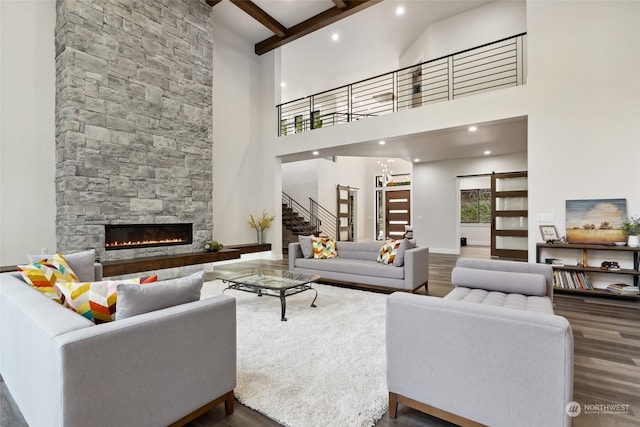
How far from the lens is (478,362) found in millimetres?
1452

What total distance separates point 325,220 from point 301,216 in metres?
0.91

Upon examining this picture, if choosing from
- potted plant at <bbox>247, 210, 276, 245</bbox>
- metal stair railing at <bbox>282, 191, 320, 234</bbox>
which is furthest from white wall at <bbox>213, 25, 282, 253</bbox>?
metal stair railing at <bbox>282, 191, 320, 234</bbox>

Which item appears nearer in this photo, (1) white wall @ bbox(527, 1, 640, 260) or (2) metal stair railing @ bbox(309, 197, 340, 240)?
(1) white wall @ bbox(527, 1, 640, 260)

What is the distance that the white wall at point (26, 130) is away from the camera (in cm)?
440

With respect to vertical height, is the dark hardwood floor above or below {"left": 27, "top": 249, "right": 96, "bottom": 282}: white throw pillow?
below

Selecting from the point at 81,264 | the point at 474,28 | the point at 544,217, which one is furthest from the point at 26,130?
the point at 474,28

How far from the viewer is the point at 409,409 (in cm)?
183

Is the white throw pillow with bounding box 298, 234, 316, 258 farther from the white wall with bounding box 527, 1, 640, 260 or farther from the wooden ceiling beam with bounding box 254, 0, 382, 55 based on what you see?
the wooden ceiling beam with bounding box 254, 0, 382, 55

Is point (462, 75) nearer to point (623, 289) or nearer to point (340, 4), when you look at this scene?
point (340, 4)

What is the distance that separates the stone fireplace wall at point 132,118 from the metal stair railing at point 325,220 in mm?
4994

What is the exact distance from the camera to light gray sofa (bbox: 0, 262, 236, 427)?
1171mm

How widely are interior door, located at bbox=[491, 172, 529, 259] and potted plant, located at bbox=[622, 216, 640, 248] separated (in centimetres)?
353

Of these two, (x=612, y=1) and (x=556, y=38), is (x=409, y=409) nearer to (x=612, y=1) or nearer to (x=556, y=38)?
(x=556, y=38)

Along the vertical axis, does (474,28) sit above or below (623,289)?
above
